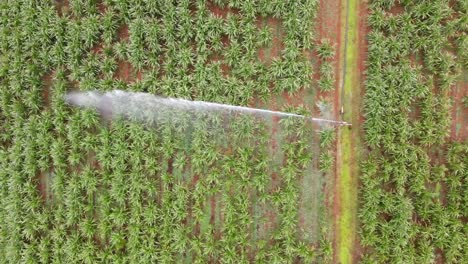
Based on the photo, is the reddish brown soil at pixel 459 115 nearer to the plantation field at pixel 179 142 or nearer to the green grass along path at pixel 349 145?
the green grass along path at pixel 349 145

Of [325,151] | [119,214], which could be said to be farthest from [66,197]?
[325,151]

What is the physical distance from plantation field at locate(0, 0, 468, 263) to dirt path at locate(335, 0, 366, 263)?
30 millimetres

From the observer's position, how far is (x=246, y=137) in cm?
743

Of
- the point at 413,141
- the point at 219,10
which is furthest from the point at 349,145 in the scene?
the point at 219,10

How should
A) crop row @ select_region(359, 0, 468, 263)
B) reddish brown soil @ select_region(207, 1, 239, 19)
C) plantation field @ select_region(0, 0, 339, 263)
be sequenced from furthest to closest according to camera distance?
reddish brown soil @ select_region(207, 1, 239, 19), plantation field @ select_region(0, 0, 339, 263), crop row @ select_region(359, 0, 468, 263)

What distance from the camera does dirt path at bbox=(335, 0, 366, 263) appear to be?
738 centimetres

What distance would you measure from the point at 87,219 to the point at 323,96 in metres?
5.76

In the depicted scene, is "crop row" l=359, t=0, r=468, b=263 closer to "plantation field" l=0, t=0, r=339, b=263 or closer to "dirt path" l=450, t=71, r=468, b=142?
"dirt path" l=450, t=71, r=468, b=142

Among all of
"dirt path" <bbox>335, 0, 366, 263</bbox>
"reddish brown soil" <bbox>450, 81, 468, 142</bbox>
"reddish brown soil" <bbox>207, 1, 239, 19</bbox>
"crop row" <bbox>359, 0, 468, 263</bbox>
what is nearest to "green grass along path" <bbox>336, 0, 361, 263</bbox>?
"dirt path" <bbox>335, 0, 366, 263</bbox>

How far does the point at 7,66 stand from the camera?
7.75 m

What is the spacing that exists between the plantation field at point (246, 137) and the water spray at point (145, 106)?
0.31 ft

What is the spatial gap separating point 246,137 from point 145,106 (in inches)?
90.4

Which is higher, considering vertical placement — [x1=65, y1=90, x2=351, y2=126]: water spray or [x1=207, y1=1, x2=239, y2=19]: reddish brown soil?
[x1=207, y1=1, x2=239, y2=19]: reddish brown soil

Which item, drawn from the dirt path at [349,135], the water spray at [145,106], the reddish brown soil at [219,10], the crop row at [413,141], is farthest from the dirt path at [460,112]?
the reddish brown soil at [219,10]
